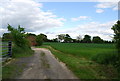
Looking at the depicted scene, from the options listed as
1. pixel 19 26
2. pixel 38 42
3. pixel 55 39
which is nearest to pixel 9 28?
pixel 19 26

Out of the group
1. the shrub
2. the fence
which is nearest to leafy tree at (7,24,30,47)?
the fence

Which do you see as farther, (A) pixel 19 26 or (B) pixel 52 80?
(A) pixel 19 26

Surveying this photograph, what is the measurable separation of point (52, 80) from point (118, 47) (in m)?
3.36

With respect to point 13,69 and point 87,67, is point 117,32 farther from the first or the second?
point 13,69

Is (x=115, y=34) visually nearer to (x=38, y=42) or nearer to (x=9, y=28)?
(x=9, y=28)

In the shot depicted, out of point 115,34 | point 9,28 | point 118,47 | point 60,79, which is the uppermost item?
point 9,28

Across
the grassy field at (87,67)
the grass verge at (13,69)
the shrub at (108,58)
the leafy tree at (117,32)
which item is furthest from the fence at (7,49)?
the leafy tree at (117,32)

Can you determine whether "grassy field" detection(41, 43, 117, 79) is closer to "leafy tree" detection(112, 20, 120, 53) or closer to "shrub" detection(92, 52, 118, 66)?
"shrub" detection(92, 52, 118, 66)

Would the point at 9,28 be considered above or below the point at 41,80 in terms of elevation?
above

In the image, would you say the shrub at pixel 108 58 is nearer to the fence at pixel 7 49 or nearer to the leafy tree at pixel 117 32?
the leafy tree at pixel 117 32

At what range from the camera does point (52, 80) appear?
7168 millimetres

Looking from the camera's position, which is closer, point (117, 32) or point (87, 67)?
point (117, 32)

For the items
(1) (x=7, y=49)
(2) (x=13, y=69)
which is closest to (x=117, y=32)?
(2) (x=13, y=69)

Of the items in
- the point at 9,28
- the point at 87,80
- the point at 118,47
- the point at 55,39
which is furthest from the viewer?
the point at 55,39
